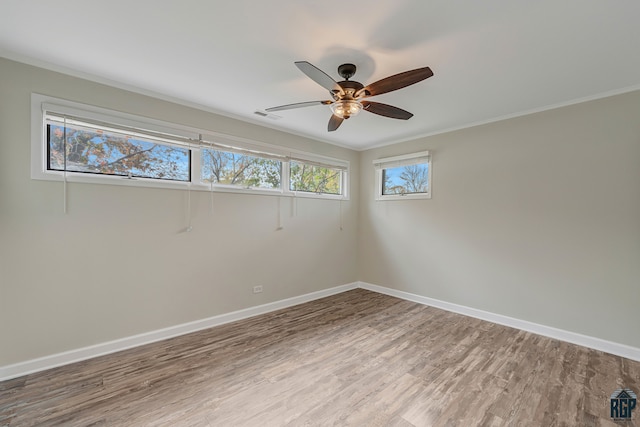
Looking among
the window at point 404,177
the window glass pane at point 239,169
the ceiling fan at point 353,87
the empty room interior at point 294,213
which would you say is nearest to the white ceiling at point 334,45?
the empty room interior at point 294,213

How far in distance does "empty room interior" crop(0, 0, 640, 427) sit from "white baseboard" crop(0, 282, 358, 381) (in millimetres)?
20

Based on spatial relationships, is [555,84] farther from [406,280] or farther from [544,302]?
[406,280]

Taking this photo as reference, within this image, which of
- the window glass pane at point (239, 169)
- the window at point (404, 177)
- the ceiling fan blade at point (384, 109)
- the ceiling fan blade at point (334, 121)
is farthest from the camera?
the window at point (404, 177)

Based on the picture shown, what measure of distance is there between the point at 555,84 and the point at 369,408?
328 cm

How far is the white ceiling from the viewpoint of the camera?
170cm

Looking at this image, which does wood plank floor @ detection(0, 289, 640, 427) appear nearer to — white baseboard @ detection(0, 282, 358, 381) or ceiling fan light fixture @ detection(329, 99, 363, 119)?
white baseboard @ detection(0, 282, 358, 381)

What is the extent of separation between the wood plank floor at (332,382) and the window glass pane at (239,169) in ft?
6.00

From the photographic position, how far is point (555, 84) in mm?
2605

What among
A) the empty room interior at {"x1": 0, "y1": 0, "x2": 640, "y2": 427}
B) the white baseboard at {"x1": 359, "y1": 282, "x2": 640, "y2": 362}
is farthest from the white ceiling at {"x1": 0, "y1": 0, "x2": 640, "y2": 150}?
the white baseboard at {"x1": 359, "y1": 282, "x2": 640, "y2": 362}

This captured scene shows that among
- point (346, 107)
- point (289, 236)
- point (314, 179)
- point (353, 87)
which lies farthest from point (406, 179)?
point (353, 87)

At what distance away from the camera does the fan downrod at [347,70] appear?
227 cm

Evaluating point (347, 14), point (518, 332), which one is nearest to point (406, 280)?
point (518, 332)

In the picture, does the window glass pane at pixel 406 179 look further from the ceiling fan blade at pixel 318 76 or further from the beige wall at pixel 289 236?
the ceiling fan blade at pixel 318 76
